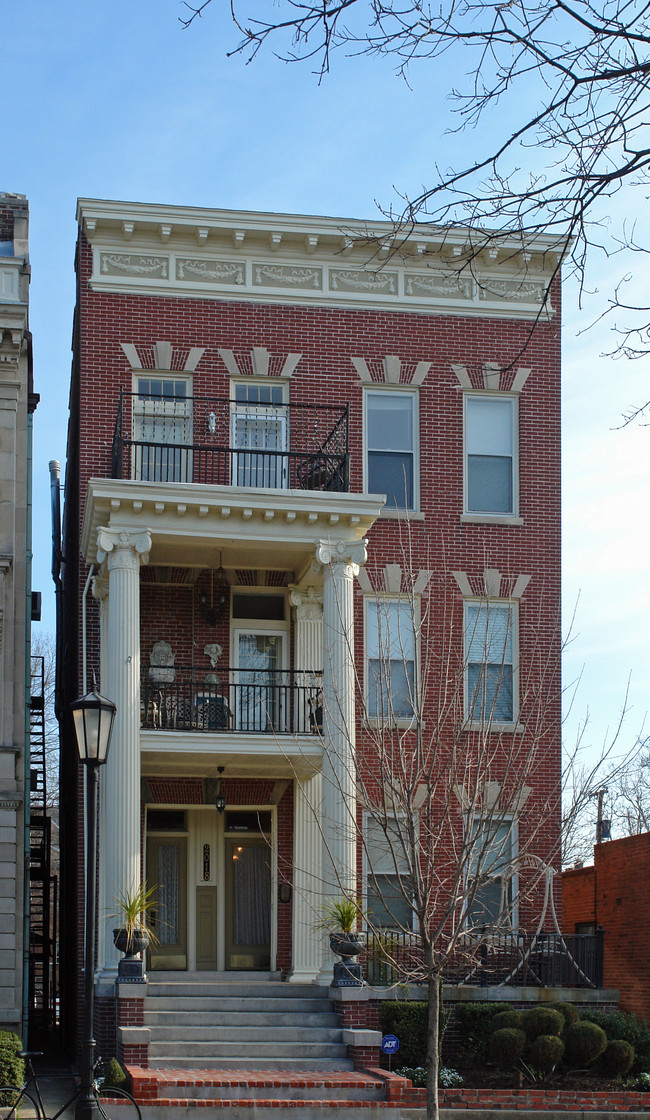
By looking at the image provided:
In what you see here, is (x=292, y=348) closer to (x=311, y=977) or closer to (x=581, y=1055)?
(x=311, y=977)

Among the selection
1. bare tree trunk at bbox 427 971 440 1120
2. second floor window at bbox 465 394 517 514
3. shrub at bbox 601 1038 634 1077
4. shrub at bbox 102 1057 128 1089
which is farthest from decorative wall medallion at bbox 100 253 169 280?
shrub at bbox 601 1038 634 1077

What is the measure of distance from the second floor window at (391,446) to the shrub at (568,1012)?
27.2ft

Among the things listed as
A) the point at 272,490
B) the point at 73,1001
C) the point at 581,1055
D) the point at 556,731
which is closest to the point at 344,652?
the point at 272,490

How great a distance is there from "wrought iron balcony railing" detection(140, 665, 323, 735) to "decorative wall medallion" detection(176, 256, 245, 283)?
6.42 metres

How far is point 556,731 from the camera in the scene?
23297 mm

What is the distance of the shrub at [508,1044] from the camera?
1877 cm

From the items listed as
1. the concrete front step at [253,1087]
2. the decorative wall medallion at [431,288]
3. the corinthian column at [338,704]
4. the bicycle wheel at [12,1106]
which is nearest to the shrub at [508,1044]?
the concrete front step at [253,1087]

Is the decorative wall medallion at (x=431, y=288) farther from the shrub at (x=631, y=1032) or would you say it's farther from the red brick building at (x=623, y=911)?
the shrub at (x=631, y=1032)

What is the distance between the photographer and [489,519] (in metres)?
24.0

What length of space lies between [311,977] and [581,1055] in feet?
14.5

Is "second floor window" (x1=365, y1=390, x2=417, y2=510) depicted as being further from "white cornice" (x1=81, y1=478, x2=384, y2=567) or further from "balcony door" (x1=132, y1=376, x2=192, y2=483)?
"balcony door" (x1=132, y1=376, x2=192, y2=483)

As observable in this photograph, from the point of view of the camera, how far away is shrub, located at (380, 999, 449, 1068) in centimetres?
1922

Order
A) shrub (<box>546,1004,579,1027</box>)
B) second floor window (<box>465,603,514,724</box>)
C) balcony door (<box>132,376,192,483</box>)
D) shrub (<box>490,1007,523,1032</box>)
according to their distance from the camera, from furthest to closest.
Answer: second floor window (<box>465,603,514,724</box>) < balcony door (<box>132,376,192,483</box>) < shrub (<box>546,1004,579,1027</box>) < shrub (<box>490,1007,523,1032</box>)

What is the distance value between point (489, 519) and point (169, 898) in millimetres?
8096
